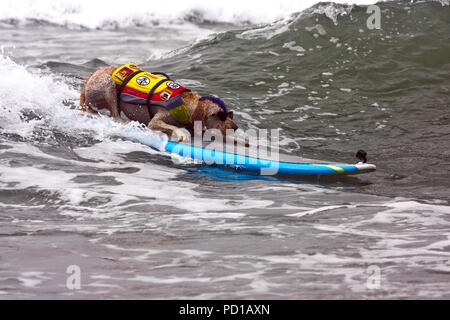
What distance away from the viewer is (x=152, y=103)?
8570 millimetres

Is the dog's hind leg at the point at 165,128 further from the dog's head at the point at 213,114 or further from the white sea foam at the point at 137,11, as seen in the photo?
the white sea foam at the point at 137,11

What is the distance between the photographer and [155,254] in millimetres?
4867

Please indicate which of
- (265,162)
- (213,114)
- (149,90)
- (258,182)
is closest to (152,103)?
(149,90)

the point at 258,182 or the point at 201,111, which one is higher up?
the point at 201,111

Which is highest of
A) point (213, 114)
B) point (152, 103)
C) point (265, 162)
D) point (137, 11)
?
point (137, 11)

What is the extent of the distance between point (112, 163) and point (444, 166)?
11.8 ft

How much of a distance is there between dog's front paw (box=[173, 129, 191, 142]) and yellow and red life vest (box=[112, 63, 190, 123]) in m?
0.19

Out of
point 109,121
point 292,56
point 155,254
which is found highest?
point 292,56

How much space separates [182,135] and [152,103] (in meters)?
0.60

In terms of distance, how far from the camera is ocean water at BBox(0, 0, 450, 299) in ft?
14.7

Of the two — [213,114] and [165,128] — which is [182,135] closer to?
[165,128]

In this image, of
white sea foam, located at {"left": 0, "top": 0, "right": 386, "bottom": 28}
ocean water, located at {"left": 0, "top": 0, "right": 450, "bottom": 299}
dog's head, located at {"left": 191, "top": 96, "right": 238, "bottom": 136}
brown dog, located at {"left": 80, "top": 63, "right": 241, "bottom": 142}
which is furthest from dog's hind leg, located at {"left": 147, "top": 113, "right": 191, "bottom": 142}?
white sea foam, located at {"left": 0, "top": 0, "right": 386, "bottom": 28}

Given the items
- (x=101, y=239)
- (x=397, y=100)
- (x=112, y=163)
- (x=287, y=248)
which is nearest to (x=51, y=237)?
(x=101, y=239)

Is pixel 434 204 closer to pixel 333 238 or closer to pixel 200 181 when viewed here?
pixel 333 238
